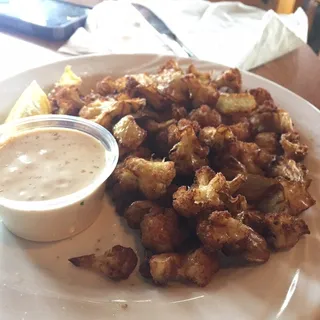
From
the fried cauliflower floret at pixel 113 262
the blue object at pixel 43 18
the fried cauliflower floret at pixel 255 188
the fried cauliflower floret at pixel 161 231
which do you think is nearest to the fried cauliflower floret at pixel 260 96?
the fried cauliflower floret at pixel 255 188

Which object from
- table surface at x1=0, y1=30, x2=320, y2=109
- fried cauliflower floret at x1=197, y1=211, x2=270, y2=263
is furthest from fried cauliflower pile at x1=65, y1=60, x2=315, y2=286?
table surface at x1=0, y1=30, x2=320, y2=109

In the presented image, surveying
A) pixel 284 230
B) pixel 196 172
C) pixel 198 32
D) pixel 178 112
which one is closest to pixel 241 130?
pixel 178 112

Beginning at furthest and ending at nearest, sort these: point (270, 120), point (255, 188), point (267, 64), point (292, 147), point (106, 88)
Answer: point (267, 64), point (106, 88), point (270, 120), point (292, 147), point (255, 188)

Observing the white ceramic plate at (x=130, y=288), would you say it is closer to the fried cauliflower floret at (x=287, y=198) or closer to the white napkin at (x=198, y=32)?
the fried cauliflower floret at (x=287, y=198)

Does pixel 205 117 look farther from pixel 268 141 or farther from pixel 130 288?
pixel 130 288

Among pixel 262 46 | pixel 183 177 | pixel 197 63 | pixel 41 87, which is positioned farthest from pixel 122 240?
pixel 262 46

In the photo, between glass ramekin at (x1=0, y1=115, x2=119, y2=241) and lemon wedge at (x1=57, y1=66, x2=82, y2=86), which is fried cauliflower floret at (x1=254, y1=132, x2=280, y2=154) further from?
lemon wedge at (x1=57, y1=66, x2=82, y2=86)
